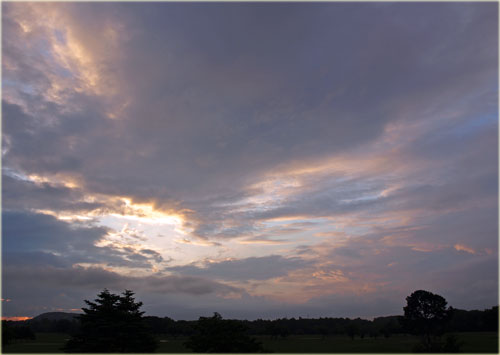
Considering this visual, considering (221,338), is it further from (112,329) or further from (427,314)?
(427,314)

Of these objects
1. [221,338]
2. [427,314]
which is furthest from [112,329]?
[427,314]

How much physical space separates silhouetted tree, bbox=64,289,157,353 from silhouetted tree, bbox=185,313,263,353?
10.9 meters

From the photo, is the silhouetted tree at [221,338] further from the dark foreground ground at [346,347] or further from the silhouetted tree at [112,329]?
the dark foreground ground at [346,347]

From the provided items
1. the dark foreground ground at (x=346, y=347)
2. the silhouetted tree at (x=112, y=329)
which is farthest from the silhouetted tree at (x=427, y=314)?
the silhouetted tree at (x=112, y=329)

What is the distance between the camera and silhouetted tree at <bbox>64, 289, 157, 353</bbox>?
40312 millimetres

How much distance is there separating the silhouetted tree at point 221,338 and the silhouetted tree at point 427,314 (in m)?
76.2

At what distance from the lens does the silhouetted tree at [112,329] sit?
40312 millimetres

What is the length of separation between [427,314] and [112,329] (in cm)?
8028

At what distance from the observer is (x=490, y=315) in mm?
88250

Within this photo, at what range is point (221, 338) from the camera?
3158 centimetres

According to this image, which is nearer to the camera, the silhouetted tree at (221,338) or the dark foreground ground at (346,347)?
the silhouetted tree at (221,338)

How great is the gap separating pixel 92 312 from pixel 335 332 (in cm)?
16593

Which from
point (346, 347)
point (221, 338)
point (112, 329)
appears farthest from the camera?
point (346, 347)

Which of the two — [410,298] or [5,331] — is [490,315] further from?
[5,331]
